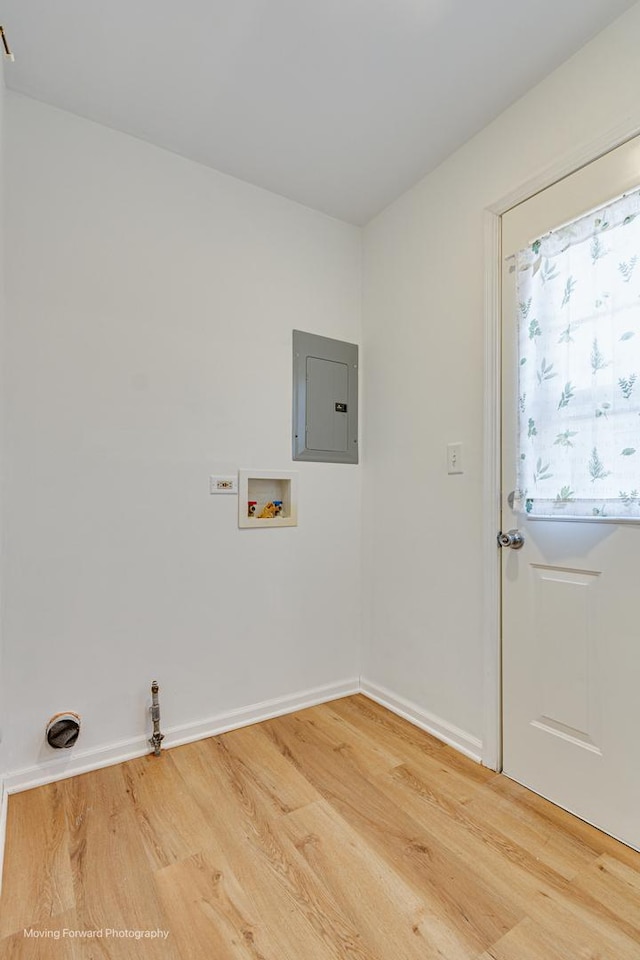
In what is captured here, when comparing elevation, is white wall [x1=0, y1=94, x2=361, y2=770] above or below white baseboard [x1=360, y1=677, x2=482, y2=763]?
above

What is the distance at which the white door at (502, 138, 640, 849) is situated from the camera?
1.35 metres

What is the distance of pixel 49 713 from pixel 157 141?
7.25 feet

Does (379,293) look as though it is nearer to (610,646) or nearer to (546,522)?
(546,522)

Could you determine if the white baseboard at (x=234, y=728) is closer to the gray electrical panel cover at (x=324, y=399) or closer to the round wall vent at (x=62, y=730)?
the round wall vent at (x=62, y=730)

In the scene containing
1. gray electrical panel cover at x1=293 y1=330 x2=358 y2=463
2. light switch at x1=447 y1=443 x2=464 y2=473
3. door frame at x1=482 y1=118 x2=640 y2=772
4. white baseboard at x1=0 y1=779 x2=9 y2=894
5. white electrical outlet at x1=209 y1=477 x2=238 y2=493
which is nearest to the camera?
white baseboard at x1=0 y1=779 x2=9 y2=894

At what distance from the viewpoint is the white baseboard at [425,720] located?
5.93ft

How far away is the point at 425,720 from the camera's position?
6.62 feet

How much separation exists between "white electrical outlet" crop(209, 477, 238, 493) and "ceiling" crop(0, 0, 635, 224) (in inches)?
53.2

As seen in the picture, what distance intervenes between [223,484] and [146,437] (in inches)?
14.6

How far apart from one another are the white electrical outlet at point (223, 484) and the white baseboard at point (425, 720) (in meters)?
1.20

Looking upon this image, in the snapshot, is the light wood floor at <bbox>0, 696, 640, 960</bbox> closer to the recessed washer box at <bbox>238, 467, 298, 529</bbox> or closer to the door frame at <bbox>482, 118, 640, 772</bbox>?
the door frame at <bbox>482, 118, 640, 772</bbox>

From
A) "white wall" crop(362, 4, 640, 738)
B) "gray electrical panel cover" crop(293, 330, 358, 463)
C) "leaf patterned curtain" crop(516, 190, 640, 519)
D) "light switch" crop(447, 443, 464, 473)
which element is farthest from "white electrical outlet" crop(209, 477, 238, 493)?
"leaf patterned curtain" crop(516, 190, 640, 519)

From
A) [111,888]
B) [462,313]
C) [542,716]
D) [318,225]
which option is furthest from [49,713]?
[318,225]

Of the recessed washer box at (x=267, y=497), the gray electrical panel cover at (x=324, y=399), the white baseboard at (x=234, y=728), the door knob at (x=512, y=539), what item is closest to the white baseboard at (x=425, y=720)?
the white baseboard at (x=234, y=728)
